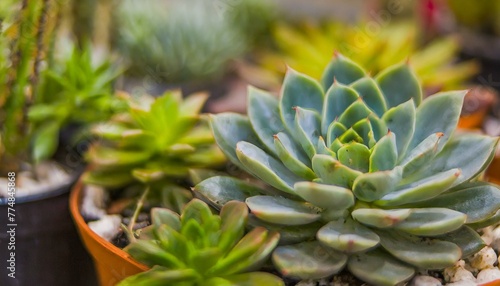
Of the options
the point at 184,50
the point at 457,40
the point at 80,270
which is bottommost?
the point at 80,270

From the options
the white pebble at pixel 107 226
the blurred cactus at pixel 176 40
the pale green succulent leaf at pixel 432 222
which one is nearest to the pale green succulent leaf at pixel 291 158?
the pale green succulent leaf at pixel 432 222

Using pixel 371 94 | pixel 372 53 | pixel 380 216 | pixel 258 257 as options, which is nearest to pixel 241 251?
pixel 258 257

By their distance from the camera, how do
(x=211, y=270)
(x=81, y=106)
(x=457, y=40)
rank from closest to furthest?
(x=211, y=270) → (x=81, y=106) → (x=457, y=40)

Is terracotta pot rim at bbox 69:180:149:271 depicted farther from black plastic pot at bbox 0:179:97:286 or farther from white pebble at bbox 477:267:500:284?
white pebble at bbox 477:267:500:284

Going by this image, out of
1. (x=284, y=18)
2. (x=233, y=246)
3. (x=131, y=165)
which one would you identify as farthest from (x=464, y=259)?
(x=284, y=18)

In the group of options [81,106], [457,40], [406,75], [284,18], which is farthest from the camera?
[284,18]

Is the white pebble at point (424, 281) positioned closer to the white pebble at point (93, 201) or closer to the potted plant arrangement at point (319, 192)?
the potted plant arrangement at point (319, 192)

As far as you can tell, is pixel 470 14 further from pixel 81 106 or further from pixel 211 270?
pixel 211 270

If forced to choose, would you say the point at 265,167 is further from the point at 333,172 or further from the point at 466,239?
the point at 466,239
